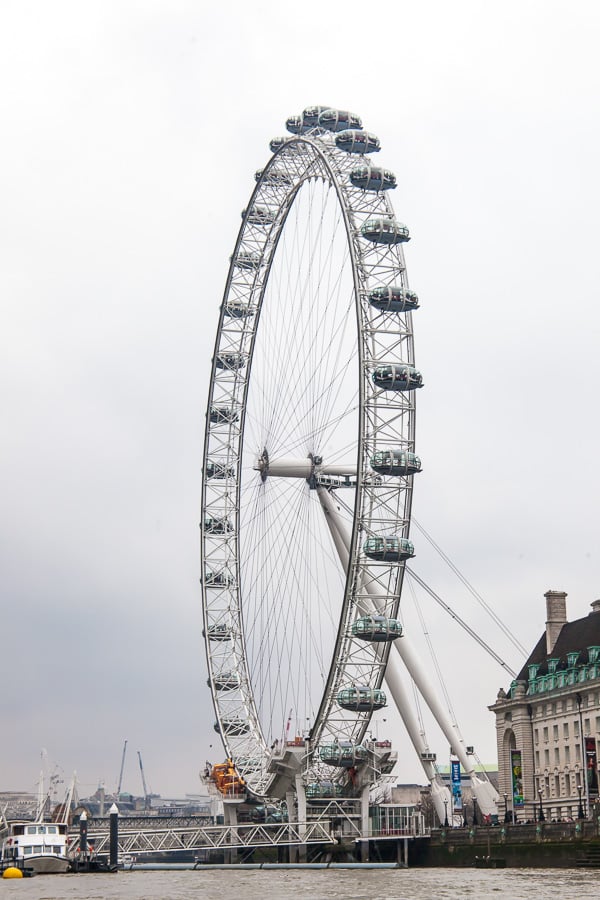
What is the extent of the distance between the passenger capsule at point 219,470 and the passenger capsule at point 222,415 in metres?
2.94

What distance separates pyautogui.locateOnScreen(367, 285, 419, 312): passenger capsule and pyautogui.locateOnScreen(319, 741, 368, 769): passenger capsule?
2322cm

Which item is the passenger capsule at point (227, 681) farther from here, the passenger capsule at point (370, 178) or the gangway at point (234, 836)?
the passenger capsule at point (370, 178)

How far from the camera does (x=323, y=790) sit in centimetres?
7969

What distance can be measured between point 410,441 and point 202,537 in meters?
25.2

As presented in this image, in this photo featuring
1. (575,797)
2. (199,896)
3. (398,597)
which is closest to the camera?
(199,896)

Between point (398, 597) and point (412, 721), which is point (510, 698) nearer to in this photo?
point (412, 721)

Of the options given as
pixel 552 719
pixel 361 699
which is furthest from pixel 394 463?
pixel 552 719

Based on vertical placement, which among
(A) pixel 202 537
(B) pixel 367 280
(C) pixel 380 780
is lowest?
(C) pixel 380 780

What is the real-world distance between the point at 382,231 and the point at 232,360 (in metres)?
23.0

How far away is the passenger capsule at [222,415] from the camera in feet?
319

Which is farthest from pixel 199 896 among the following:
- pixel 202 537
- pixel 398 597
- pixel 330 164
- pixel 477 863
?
pixel 202 537

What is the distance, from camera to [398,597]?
75812 millimetres

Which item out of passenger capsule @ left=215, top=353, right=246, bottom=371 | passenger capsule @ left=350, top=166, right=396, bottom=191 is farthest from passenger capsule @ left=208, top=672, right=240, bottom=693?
passenger capsule @ left=350, top=166, right=396, bottom=191

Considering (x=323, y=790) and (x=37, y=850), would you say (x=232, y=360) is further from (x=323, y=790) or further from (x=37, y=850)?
(x=37, y=850)
